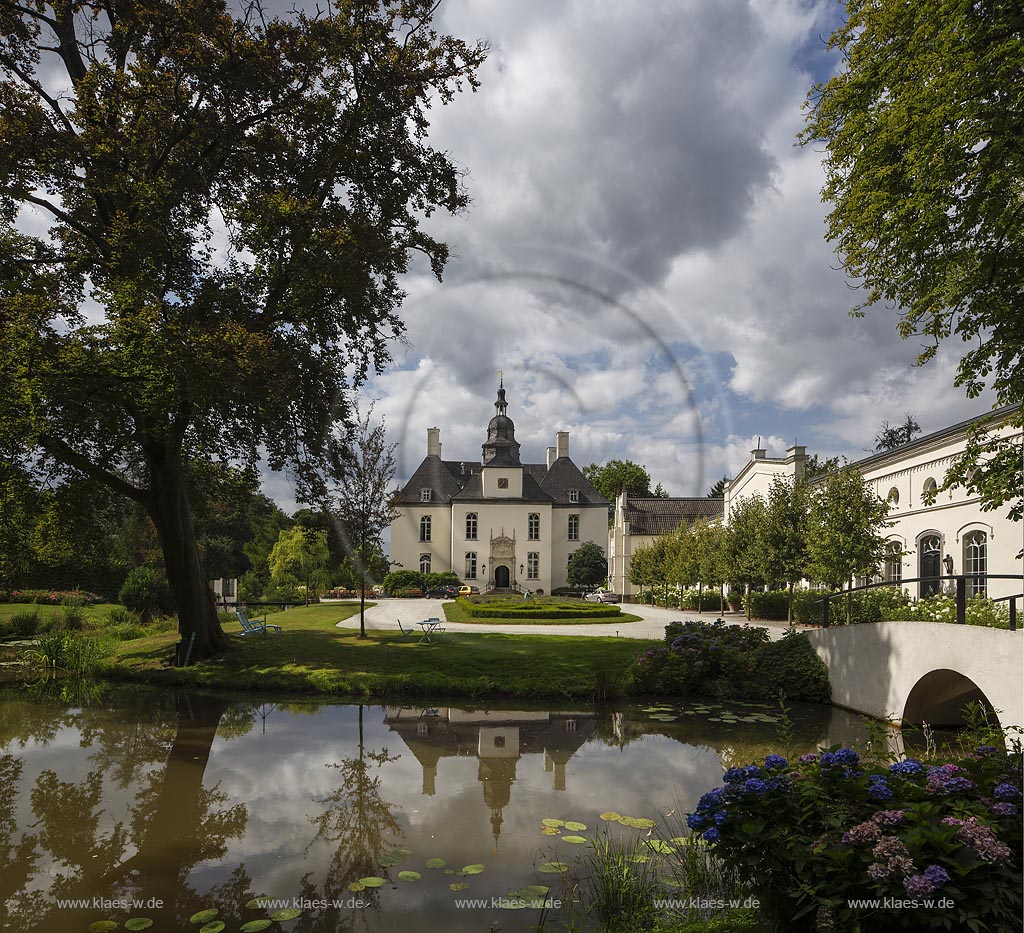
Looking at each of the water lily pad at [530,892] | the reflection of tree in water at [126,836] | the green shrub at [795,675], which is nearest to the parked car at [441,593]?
the green shrub at [795,675]

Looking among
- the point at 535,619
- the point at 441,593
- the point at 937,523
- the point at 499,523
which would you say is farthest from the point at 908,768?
the point at 499,523

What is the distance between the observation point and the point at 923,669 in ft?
31.9

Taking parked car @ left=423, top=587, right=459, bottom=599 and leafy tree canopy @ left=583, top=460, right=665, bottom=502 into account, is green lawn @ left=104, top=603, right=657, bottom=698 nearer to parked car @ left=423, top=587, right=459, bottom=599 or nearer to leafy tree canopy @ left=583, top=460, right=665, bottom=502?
parked car @ left=423, top=587, right=459, bottom=599

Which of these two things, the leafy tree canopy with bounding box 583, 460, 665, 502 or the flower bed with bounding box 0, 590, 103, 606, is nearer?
the flower bed with bounding box 0, 590, 103, 606

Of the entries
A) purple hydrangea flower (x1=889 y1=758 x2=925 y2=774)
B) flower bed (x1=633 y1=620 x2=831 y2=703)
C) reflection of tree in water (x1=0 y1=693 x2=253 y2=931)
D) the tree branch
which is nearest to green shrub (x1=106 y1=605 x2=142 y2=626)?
the tree branch

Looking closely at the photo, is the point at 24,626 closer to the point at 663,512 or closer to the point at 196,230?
the point at 196,230

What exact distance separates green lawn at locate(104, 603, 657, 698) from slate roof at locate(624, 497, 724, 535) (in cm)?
3562

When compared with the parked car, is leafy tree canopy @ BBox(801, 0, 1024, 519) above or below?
above

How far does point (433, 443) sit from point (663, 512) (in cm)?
2078

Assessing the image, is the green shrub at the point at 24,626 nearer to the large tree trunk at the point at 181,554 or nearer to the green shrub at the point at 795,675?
the large tree trunk at the point at 181,554

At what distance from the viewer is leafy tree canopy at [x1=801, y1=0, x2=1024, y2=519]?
830cm

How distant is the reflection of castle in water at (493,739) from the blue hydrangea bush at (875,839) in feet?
9.90

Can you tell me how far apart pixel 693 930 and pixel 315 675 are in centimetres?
1106

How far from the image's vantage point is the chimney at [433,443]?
203 feet
